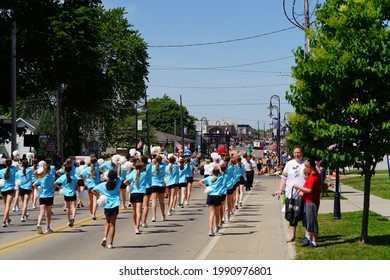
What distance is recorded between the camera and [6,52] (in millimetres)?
38875

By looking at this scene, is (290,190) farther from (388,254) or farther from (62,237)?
(62,237)

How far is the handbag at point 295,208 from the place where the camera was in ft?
42.5

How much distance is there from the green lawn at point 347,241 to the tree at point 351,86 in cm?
155

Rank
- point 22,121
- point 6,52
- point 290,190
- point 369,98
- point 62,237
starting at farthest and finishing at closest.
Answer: point 22,121 < point 6,52 < point 62,237 < point 290,190 < point 369,98

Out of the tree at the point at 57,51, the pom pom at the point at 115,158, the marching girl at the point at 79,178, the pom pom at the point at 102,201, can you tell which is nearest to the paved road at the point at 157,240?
the pom pom at the point at 102,201

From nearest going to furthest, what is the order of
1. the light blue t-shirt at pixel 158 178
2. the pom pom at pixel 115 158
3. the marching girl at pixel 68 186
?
the marching girl at pixel 68 186 → the pom pom at pixel 115 158 → the light blue t-shirt at pixel 158 178

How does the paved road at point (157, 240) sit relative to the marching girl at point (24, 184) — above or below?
below

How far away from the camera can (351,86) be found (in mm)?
12234

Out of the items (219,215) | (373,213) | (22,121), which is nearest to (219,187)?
(219,215)

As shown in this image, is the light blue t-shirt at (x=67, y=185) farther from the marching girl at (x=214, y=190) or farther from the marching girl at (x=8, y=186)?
the marching girl at (x=214, y=190)

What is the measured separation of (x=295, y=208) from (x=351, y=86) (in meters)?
2.58

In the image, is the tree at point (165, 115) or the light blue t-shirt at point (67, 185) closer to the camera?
the light blue t-shirt at point (67, 185)

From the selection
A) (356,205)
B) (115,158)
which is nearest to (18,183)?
(115,158)
